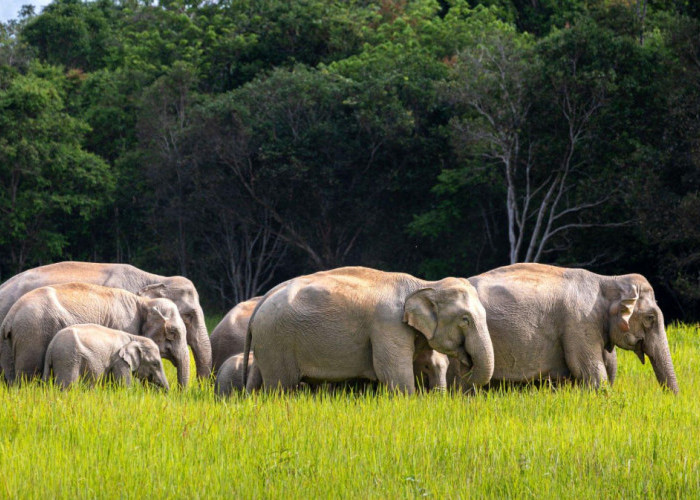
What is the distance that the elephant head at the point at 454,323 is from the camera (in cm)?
916

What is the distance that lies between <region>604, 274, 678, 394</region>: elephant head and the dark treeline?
12.8 meters

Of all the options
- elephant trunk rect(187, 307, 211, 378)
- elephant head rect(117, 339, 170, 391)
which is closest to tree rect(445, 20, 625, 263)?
elephant trunk rect(187, 307, 211, 378)

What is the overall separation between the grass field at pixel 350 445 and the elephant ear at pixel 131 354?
47cm

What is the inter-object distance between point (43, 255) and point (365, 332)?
2728cm

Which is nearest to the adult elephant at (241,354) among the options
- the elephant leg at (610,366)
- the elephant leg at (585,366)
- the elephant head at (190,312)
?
the elephant head at (190,312)

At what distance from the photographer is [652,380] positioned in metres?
11.1

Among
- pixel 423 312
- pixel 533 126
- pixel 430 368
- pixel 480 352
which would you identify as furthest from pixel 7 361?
pixel 533 126

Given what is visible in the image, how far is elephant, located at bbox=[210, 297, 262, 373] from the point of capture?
1264 cm

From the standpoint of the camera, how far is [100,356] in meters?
10.0

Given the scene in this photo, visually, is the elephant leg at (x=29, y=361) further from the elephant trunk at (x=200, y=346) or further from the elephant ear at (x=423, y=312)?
the elephant ear at (x=423, y=312)

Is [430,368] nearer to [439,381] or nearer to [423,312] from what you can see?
[439,381]

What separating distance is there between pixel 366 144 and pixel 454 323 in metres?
22.5

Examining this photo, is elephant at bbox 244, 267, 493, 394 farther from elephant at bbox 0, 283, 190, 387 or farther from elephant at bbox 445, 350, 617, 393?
elephant at bbox 0, 283, 190, 387

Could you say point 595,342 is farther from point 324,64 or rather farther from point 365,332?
point 324,64
